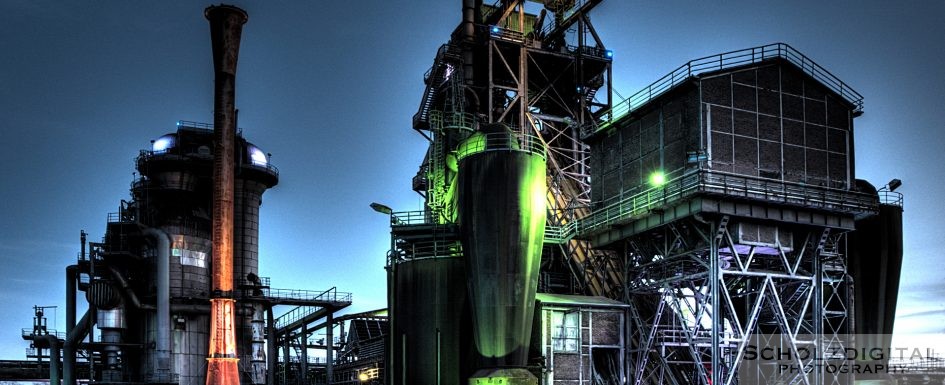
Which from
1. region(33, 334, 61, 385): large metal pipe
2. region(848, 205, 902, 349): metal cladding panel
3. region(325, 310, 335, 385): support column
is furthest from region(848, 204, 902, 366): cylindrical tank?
region(33, 334, 61, 385): large metal pipe

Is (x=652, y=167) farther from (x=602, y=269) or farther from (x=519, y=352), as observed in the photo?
(x=519, y=352)

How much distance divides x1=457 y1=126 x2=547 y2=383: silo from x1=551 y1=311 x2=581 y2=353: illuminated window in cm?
241

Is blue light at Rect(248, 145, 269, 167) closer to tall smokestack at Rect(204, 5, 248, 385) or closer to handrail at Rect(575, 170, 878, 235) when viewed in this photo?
tall smokestack at Rect(204, 5, 248, 385)

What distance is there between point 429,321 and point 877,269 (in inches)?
968

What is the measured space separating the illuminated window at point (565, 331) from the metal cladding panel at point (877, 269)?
15817 mm

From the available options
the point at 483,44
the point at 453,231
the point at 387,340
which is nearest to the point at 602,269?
the point at 453,231

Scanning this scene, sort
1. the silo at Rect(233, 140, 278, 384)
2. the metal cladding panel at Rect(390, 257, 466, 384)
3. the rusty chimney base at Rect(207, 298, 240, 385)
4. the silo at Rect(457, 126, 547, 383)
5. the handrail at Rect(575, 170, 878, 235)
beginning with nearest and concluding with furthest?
the handrail at Rect(575, 170, 878, 235) → the silo at Rect(457, 126, 547, 383) → the metal cladding panel at Rect(390, 257, 466, 384) → the rusty chimney base at Rect(207, 298, 240, 385) → the silo at Rect(233, 140, 278, 384)

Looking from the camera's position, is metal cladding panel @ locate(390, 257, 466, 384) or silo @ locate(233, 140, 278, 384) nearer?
metal cladding panel @ locate(390, 257, 466, 384)

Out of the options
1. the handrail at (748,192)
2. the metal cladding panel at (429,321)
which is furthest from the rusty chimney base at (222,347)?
the handrail at (748,192)

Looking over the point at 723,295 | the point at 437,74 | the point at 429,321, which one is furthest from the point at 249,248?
the point at 723,295

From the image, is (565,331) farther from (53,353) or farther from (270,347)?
(53,353)

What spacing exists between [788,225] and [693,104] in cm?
723

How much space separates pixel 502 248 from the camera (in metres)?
44.3

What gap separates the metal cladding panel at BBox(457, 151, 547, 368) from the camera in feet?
144
